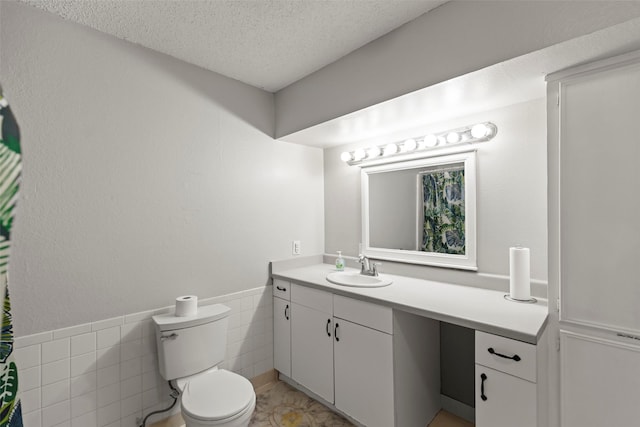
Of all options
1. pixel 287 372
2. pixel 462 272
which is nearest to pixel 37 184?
pixel 287 372

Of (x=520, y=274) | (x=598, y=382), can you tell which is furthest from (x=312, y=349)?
(x=598, y=382)

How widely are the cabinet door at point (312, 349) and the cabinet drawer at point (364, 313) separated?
0.42 ft

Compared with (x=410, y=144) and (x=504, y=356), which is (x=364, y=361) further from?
(x=410, y=144)

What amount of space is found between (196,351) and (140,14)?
1.89 metres

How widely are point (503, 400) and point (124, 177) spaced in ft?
7.37

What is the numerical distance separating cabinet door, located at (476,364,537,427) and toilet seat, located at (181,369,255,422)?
1.11 meters

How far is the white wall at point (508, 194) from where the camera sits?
5.48 ft

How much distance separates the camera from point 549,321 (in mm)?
1371

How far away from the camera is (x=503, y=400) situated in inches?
51.0

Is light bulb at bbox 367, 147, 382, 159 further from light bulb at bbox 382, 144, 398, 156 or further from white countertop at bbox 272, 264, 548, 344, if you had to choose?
white countertop at bbox 272, 264, 548, 344

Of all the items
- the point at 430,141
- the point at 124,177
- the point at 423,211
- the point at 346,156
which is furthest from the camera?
the point at 346,156

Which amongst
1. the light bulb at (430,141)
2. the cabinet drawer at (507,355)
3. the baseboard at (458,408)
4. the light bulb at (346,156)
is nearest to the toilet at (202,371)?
the cabinet drawer at (507,355)

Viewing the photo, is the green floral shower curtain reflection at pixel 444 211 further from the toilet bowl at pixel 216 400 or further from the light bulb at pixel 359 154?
the toilet bowl at pixel 216 400

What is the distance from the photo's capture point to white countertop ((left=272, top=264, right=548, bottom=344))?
1.30 metres
